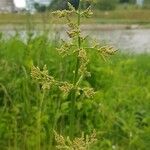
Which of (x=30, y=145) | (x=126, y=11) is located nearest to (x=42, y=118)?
(x=30, y=145)

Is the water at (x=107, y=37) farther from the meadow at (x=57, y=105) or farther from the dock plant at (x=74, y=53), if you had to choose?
the dock plant at (x=74, y=53)

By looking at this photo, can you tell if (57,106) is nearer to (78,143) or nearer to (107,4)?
(78,143)

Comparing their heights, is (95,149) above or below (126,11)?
above

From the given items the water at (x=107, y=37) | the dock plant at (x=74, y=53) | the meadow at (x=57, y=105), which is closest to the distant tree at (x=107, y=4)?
the water at (x=107, y=37)

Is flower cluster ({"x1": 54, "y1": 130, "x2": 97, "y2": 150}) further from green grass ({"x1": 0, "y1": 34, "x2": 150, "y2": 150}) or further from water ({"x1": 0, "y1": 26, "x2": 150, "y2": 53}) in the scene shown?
green grass ({"x1": 0, "y1": 34, "x2": 150, "y2": 150})

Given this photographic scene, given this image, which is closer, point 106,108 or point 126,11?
point 106,108

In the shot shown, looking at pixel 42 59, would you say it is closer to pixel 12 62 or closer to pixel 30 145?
pixel 12 62

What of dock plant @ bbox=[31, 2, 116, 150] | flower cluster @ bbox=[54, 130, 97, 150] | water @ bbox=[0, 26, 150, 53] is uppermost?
dock plant @ bbox=[31, 2, 116, 150]

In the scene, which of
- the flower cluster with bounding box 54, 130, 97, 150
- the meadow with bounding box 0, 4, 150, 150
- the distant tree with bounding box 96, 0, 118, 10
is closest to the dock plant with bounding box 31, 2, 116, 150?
the flower cluster with bounding box 54, 130, 97, 150
